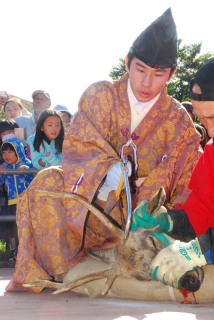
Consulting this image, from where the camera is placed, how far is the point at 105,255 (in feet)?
12.9

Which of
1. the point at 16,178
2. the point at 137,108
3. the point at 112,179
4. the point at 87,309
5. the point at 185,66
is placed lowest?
the point at 185,66

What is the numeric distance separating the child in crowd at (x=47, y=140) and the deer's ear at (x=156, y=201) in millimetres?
2724

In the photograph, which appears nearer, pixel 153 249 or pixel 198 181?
pixel 153 249

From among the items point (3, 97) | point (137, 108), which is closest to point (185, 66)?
point (3, 97)

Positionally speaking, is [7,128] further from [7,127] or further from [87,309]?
[87,309]

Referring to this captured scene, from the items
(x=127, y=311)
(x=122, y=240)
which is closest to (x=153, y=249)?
(x=122, y=240)

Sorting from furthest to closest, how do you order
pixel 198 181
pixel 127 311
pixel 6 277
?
pixel 6 277
pixel 198 181
pixel 127 311

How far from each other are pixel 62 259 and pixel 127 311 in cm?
89

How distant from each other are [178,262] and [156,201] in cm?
50

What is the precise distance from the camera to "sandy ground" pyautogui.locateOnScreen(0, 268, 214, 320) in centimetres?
307

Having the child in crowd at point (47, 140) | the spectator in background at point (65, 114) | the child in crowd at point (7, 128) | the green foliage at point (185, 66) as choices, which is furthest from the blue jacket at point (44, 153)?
the green foliage at point (185, 66)

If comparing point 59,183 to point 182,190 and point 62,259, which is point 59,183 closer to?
point 62,259

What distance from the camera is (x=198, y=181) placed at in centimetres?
389

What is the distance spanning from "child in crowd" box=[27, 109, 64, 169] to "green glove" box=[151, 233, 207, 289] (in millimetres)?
3126
